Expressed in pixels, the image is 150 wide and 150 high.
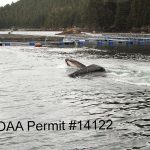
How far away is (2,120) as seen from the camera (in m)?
27.3

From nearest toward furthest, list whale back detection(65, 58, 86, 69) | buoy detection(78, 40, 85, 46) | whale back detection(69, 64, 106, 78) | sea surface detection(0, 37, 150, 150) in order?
sea surface detection(0, 37, 150, 150) → whale back detection(69, 64, 106, 78) → whale back detection(65, 58, 86, 69) → buoy detection(78, 40, 85, 46)

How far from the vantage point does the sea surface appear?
22.9m

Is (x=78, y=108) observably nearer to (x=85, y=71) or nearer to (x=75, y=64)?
(x=85, y=71)

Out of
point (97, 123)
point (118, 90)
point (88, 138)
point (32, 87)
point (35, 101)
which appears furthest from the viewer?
point (32, 87)

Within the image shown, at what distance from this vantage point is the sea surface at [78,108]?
902 inches

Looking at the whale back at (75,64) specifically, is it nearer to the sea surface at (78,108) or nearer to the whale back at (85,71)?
the sea surface at (78,108)

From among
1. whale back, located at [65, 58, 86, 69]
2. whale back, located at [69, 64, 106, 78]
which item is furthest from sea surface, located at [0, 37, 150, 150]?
whale back, located at [65, 58, 86, 69]

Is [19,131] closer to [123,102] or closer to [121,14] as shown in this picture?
[123,102]

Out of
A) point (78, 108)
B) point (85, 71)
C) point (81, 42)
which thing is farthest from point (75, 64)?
point (81, 42)

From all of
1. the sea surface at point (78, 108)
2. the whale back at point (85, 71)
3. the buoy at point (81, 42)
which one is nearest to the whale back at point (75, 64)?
the sea surface at point (78, 108)

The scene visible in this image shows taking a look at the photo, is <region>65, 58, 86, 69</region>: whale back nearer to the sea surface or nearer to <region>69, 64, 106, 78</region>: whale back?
the sea surface

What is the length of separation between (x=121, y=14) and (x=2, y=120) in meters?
138

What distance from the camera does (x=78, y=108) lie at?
30.7 metres

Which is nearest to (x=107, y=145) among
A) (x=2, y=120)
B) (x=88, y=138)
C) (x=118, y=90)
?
(x=88, y=138)
